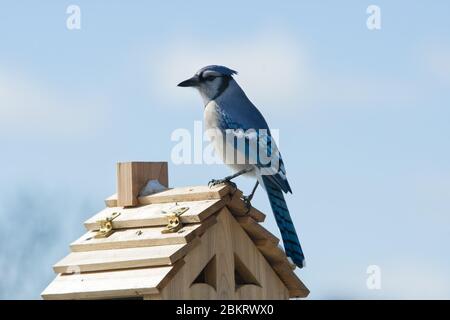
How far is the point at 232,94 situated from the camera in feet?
26.4

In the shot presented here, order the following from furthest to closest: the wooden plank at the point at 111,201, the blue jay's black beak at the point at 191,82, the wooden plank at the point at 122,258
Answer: the blue jay's black beak at the point at 191,82, the wooden plank at the point at 111,201, the wooden plank at the point at 122,258

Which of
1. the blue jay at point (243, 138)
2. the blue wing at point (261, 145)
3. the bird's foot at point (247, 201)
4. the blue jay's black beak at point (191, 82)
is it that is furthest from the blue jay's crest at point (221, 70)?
the bird's foot at point (247, 201)

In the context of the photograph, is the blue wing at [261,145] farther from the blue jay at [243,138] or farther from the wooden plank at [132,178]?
the wooden plank at [132,178]

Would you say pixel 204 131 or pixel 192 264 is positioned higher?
pixel 204 131

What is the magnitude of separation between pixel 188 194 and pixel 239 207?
1.13ft

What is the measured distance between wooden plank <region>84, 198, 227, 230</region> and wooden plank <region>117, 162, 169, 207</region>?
0.21 feet

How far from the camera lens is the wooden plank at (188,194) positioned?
6.74 meters

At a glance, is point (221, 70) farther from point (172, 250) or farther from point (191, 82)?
point (172, 250)

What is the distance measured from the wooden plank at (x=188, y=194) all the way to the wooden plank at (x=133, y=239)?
271 mm

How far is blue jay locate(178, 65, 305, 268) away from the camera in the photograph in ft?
24.5

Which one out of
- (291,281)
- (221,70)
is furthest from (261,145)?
(291,281)
